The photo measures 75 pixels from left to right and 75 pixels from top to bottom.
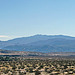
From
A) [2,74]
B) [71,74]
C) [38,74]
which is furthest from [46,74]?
[2,74]

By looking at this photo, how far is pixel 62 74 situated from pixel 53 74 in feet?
5.27

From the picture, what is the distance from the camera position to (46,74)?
44.8m

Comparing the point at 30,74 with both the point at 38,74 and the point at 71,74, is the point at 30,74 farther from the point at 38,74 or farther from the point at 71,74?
the point at 71,74

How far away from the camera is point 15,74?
144ft

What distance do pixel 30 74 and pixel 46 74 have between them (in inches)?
118

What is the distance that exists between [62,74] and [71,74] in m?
1.61

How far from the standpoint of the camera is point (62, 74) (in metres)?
43.6

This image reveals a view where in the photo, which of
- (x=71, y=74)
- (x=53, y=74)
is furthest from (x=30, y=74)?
(x=71, y=74)

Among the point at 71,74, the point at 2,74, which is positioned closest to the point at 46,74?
the point at 71,74

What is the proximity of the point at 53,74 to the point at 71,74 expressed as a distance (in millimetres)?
3193

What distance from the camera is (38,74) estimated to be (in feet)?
147

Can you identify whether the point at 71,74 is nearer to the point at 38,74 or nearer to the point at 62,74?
the point at 62,74

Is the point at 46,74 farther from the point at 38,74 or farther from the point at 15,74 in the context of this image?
the point at 15,74

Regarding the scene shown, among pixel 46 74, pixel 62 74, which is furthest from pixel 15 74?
pixel 62 74
